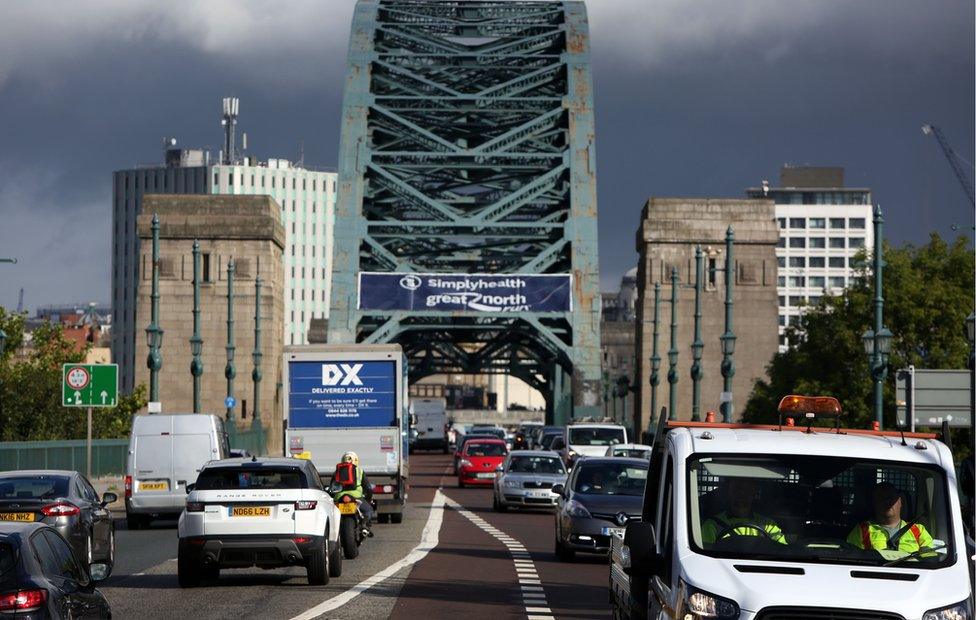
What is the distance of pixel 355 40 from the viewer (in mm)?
89562

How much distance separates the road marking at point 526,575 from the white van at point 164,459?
5626 mm

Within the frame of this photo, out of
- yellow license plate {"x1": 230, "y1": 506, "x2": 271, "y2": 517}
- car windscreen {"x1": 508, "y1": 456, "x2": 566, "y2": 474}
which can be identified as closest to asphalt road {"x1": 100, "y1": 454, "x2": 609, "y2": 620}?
yellow license plate {"x1": 230, "y1": 506, "x2": 271, "y2": 517}

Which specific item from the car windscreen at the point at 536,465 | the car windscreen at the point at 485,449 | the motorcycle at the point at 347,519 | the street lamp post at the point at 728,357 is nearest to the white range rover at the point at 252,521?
the motorcycle at the point at 347,519

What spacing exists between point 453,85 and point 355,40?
285 inches

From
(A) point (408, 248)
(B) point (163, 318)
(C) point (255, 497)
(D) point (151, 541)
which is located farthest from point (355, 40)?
(C) point (255, 497)

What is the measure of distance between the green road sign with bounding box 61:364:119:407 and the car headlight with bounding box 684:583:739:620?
107ft

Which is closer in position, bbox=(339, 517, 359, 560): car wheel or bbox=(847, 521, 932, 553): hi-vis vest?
bbox=(847, 521, 932, 553): hi-vis vest

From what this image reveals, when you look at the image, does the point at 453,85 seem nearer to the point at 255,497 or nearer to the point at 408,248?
the point at 408,248

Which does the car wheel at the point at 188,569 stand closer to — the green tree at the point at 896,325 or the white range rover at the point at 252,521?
the white range rover at the point at 252,521

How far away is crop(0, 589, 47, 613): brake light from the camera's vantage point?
1007cm

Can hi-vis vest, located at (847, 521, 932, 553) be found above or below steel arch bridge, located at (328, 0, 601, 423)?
below

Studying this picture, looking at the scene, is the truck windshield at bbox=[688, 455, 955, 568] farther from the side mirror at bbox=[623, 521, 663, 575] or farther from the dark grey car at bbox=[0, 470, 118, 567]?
the dark grey car at bbox=[0, 470, 118, 567]

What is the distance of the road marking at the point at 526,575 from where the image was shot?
57.9ft

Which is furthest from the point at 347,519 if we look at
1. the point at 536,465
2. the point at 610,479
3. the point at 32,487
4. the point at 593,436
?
the point at 593,436
